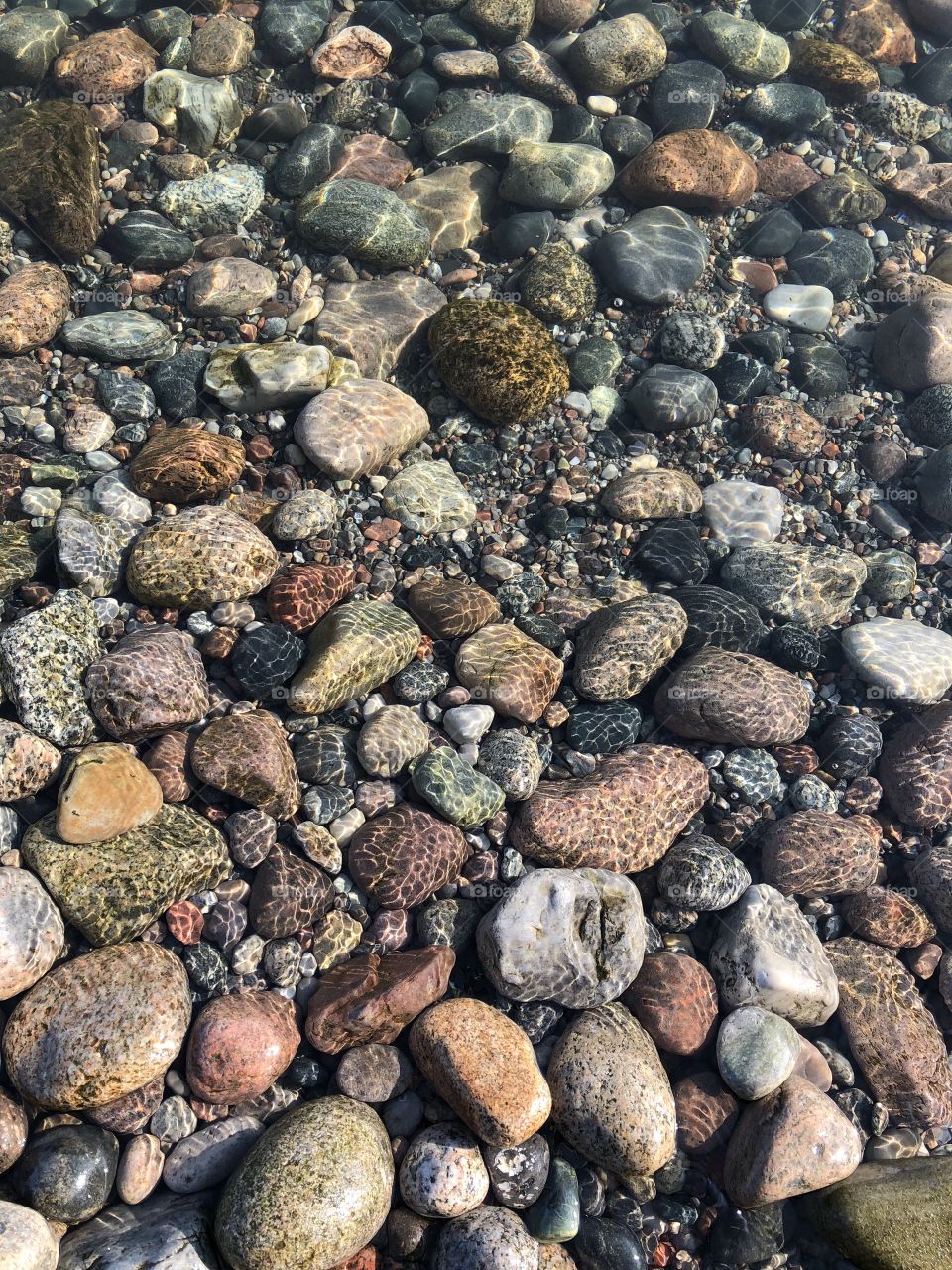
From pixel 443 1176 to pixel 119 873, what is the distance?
247cm

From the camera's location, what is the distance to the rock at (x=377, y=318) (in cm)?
762

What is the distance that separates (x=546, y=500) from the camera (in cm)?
745

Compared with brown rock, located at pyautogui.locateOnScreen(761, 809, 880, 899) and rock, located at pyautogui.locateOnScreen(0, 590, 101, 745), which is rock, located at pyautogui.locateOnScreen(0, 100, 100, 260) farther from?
brown rock, located at pyautogui.locateOnScreen(761, 809, 880, 899)

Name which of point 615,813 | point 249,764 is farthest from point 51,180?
point 615,813

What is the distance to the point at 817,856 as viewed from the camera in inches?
232

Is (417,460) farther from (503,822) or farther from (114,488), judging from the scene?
(503,822)

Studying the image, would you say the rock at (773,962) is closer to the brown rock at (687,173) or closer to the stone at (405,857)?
the stone at (405,857)

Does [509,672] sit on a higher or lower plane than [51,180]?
lower

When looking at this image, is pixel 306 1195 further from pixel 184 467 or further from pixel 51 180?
pixel 51 180

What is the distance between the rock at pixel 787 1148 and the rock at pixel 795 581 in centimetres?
366

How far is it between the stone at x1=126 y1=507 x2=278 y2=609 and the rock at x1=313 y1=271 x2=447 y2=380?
2.34 metres

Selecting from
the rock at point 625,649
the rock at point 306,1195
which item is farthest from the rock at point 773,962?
the rock at point 306,1195

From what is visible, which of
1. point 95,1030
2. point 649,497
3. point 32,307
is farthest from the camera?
point 649,497

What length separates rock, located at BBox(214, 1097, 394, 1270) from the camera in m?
4.22
